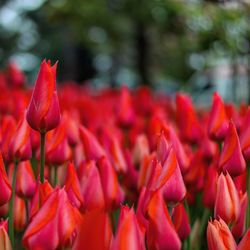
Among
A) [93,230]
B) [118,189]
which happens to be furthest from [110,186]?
[93,230]

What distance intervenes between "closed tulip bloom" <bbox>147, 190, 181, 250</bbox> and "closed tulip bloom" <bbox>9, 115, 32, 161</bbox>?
481 millimetres

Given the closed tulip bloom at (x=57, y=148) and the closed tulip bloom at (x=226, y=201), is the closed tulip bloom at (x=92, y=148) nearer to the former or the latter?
the closed tulip bloom at (x=57, y=148)

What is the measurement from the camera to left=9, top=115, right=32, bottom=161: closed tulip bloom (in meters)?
1.55

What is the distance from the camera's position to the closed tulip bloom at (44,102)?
54.0 inches

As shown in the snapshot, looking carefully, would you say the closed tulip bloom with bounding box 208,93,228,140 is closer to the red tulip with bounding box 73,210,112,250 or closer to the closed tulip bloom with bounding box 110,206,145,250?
the closed tulip bloom with bounding box 110,206,145,250

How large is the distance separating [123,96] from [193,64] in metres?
10.0

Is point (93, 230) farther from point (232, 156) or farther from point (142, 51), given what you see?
point (142, 51)

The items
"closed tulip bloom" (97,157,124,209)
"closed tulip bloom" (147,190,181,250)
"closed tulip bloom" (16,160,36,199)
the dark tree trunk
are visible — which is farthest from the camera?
the dark tree trunk

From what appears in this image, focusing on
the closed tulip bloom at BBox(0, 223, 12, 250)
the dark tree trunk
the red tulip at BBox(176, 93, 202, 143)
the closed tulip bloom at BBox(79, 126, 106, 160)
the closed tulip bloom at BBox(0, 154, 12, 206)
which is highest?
the closed tulip bloom at BBox(0, 154, 12, 206)

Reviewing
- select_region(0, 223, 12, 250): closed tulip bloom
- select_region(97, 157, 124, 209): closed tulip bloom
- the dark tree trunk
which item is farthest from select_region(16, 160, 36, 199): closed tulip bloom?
the dark tree trunk

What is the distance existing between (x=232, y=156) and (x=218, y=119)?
1.18 feet

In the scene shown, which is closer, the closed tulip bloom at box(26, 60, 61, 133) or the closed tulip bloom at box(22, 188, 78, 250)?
the closed tulip bloom at box(22, 188, 78, 250)

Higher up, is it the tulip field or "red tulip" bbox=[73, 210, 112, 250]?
"red tulip" bbox=[73, 210, 112, 250]

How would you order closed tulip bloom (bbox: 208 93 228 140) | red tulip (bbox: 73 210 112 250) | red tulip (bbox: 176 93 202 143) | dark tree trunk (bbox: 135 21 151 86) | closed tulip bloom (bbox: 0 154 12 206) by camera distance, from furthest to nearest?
dark tree trunk (bbox: 135 21 151 86) → red tulip (bbox: 176 93 202 143) → closed tulip bloom (bbox: 208 93 228 140) → closed tulip bloom (bbox: 0 154 12 206) → red tulip (bbox: 73 210 112 250)
